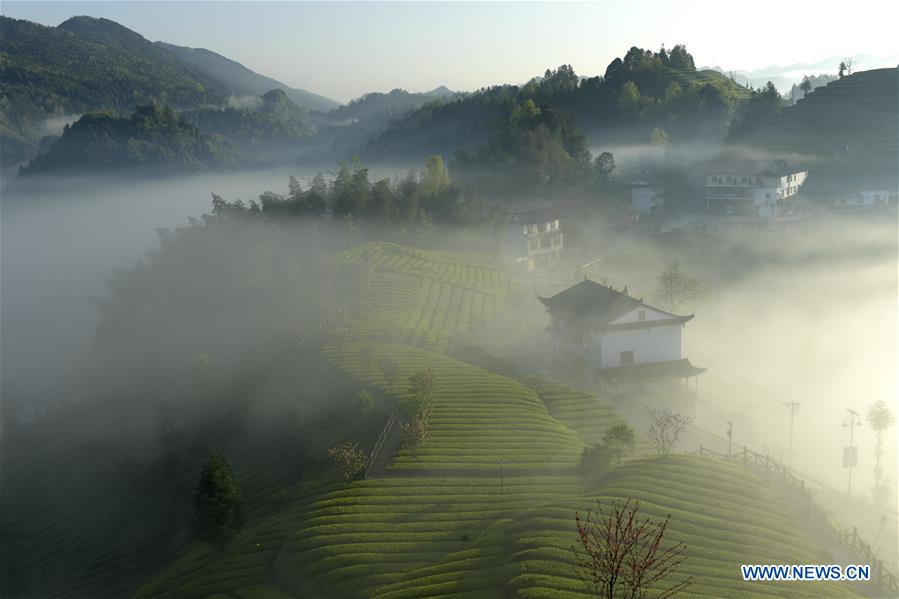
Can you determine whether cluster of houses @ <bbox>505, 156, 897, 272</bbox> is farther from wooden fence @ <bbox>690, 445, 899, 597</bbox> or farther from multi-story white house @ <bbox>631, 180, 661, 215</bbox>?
wooden fence @ <bbox>690, 445, 899, 597</bbox>

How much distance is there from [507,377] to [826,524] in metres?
14.9

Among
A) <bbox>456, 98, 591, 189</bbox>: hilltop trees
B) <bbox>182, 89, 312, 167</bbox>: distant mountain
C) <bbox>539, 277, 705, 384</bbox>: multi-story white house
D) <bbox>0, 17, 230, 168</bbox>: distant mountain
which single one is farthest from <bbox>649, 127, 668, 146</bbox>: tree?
<bbox>0, 17, 230, 168</bbox>: distant mountain

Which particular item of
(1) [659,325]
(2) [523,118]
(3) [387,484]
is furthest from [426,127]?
(3) [387,484]

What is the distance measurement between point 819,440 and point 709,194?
50.2 metres

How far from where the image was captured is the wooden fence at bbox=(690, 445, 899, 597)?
59.3 feet

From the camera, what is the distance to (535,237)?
6462cm

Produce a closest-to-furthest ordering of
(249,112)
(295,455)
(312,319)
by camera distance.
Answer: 1. (295,455)
2. (312,319)
3. (249,112)

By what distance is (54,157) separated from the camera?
125375 mm

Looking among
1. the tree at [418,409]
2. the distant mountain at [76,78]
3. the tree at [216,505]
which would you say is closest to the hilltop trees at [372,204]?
the tree at [418,409]

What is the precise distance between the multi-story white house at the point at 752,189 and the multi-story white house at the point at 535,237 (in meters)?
19.5

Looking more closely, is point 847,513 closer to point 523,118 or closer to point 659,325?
point 659,325

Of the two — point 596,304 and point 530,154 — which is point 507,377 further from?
point 530,154

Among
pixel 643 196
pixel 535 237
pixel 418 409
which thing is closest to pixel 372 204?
pixel 535 237

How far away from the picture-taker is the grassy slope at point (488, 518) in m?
17.4
